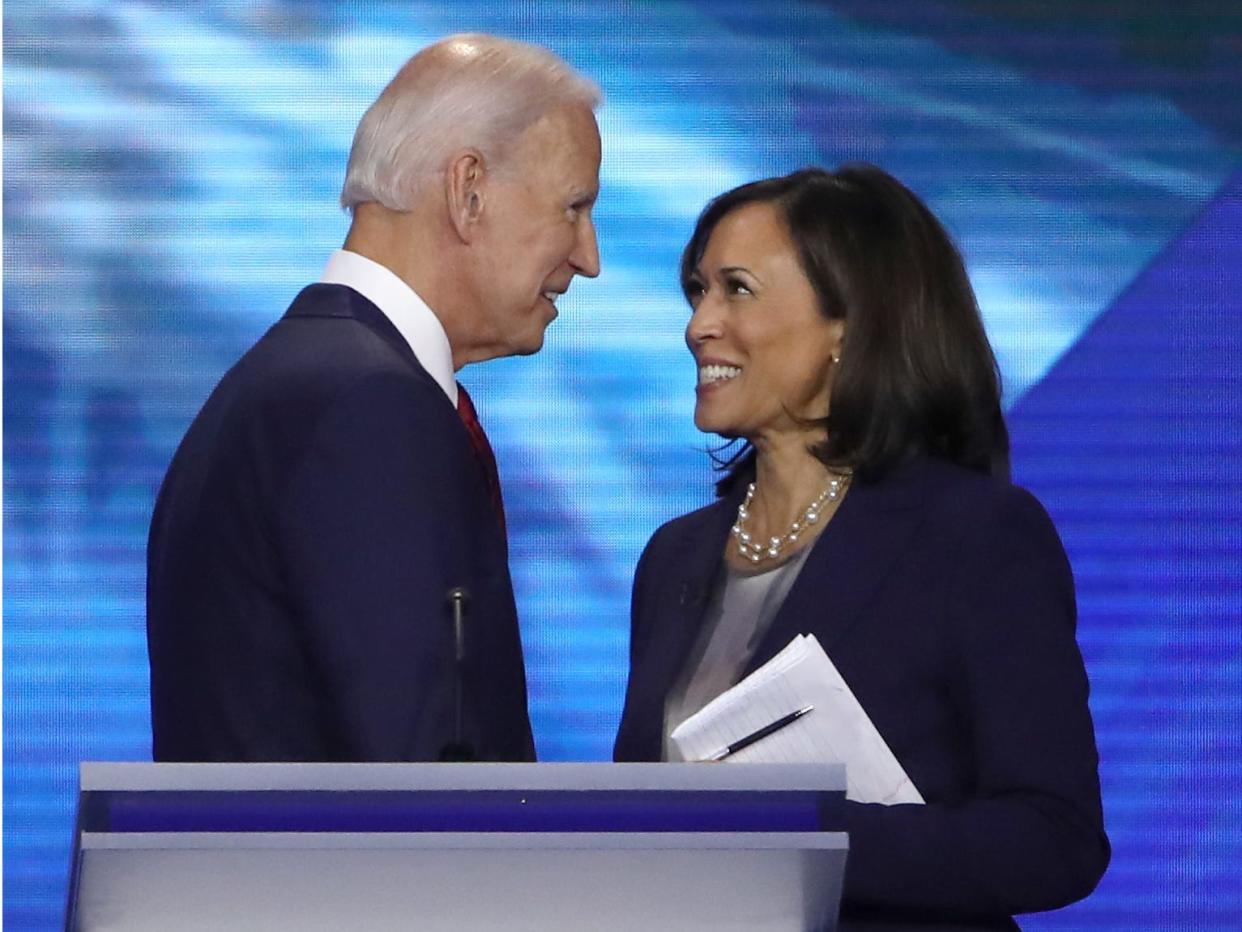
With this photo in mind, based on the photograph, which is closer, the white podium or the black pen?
the white podium

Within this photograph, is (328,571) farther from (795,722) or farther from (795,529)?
(795,529)

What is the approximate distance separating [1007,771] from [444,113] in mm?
865

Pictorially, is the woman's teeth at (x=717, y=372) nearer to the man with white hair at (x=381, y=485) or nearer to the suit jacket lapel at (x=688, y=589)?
the suit jacket lapel at (x=688, y=589)

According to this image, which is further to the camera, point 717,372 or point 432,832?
point 717,372

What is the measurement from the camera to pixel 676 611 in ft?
8.54

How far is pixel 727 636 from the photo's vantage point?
2.49m

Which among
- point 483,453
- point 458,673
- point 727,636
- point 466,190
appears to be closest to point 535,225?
point 466,190

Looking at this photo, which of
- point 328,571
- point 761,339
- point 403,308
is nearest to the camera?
point 328,571

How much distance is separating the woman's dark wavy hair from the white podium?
3.80ft

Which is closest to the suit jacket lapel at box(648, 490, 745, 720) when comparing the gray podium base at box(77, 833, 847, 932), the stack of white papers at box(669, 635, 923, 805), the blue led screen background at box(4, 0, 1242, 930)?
the stack of white papers at box(669, 635, 923, 805)

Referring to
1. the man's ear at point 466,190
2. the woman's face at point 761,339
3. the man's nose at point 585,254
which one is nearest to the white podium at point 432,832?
the man's ear at point 466,190

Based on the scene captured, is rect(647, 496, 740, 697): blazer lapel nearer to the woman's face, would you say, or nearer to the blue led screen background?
the woman's face

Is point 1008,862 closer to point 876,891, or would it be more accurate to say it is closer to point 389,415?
point 876,891

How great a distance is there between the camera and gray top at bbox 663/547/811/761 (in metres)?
2.43
